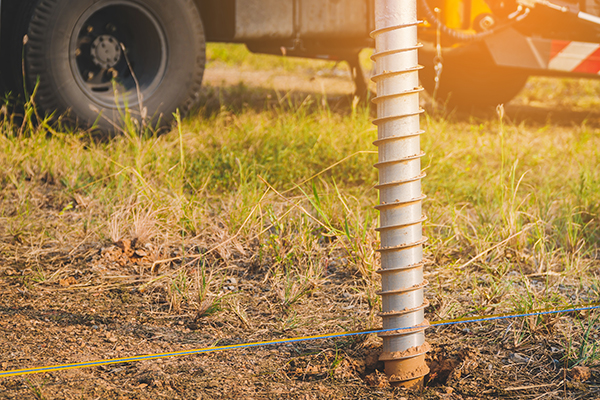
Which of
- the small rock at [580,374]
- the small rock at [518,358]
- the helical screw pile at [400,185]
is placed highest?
the helical screw pile at [400,185]

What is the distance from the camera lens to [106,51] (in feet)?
10.8

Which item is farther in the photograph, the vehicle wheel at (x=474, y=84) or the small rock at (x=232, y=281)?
the vehicle wheel at (x=474, y=84)

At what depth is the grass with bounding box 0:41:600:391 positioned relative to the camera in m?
1.85

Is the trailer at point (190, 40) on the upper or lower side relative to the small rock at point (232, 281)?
upper

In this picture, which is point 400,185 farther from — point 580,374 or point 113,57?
point 113,57

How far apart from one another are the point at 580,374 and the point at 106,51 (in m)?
2.84

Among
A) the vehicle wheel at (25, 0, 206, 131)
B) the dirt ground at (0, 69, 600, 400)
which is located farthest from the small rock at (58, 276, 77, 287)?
the vehicle wheel at (25, 0, 206, 131)

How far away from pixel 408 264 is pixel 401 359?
0.76 feet

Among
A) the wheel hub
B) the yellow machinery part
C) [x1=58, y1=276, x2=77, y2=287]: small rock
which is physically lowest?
[x1=58, y1=276, x2=77, y2=287]: small rock

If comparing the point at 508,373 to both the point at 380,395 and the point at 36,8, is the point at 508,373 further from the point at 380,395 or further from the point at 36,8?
the point at 36,8

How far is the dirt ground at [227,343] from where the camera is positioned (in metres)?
1.39

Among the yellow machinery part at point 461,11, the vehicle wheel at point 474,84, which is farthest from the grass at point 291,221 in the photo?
the vehicle wheel at point 474,84

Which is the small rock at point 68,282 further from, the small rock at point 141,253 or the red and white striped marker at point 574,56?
the red and white striped marker at point 574,56

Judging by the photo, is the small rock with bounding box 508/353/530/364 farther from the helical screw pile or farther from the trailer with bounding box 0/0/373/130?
the trailer with bounding box 0/0/373/130
